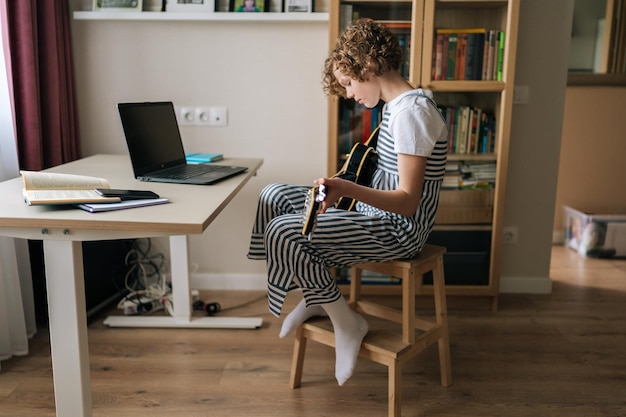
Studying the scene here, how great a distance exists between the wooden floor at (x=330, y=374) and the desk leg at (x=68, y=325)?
0.38 metres

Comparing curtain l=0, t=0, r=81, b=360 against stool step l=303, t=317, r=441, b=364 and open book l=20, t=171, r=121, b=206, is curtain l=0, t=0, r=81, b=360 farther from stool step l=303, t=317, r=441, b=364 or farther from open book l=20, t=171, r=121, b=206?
stool step l=303, t=317, r=441, b=364

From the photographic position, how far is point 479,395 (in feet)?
6.79

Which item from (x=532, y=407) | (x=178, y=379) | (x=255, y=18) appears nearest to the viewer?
(x=532, y=407)

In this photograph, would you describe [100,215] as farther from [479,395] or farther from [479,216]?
[479,216]

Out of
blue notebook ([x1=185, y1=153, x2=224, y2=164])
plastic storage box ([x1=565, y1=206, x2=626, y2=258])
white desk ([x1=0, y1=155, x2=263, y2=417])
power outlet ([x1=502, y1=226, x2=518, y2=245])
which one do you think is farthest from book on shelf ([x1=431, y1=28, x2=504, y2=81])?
plastic storage box ([x1=565, y1=206, x2=626, y2=258])

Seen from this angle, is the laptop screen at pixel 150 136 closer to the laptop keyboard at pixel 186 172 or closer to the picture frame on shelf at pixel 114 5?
the laptop keyboard at pixel 186 172

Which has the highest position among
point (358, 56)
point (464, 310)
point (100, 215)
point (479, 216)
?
point (358, 56)

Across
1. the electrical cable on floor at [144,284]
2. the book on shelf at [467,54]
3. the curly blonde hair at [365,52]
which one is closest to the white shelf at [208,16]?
the book on shelf at [467,54]

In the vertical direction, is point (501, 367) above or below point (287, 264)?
below

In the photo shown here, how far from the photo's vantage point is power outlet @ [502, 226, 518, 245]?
3.06 m

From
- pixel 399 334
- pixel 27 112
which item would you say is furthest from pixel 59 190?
pixel 399 334

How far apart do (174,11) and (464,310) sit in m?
1.93

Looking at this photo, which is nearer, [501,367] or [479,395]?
[479,395]

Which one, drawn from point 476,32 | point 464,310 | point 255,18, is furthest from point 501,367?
point 255,18
